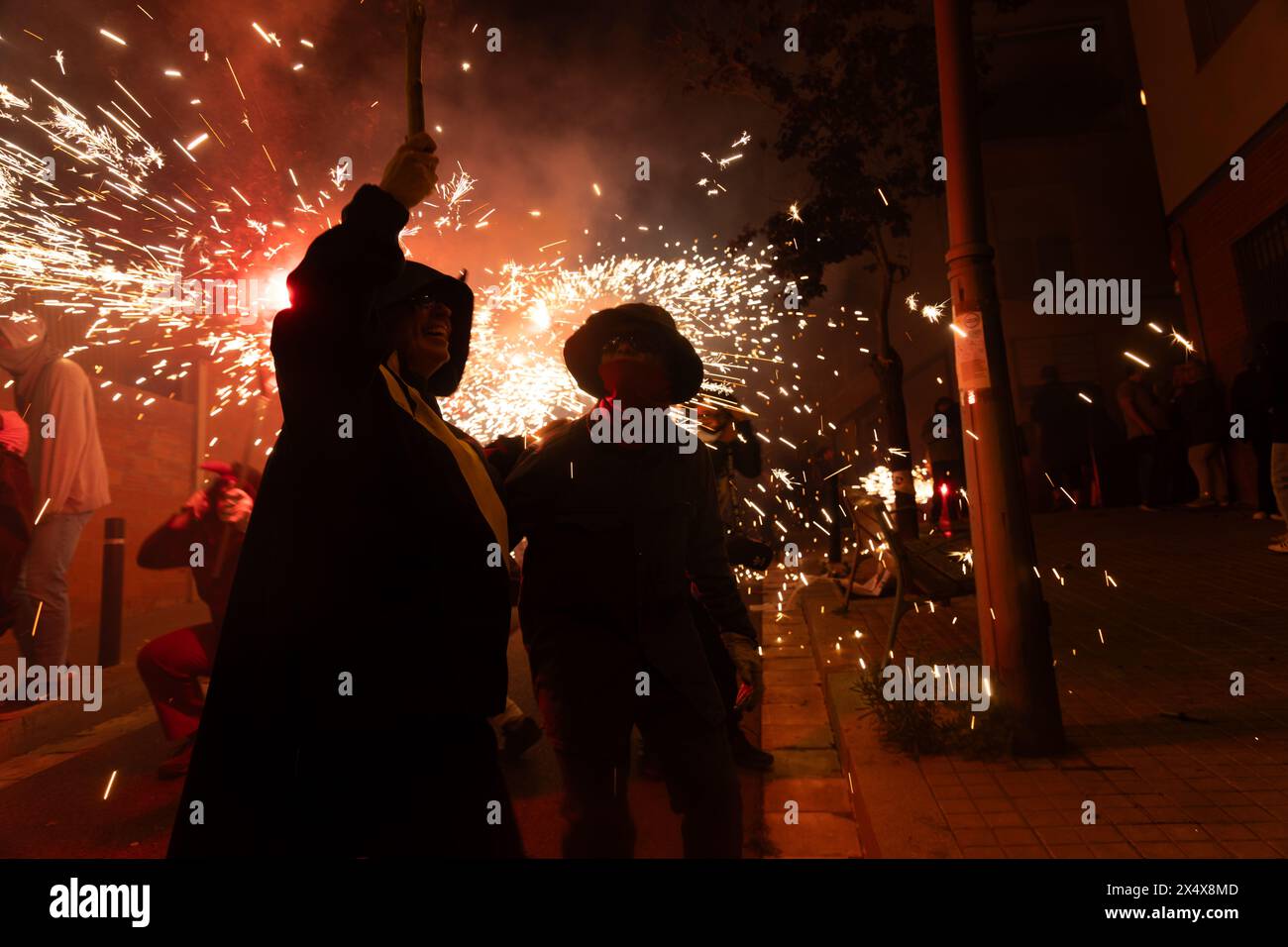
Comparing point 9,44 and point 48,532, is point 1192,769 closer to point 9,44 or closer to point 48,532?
point 48,532

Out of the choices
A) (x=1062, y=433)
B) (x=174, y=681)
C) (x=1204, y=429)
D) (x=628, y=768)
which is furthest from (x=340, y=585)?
(x=1062, y=433)

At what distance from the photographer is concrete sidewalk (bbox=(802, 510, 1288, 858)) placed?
290cm

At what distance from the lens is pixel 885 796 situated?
3344mm

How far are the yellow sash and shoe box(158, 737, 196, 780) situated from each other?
11.9 feet

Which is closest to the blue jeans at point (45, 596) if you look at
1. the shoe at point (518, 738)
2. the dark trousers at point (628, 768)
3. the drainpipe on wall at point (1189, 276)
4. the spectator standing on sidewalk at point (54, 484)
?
the spectator standing on sidewalk at point (54, 484)

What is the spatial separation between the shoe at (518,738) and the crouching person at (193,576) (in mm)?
1664

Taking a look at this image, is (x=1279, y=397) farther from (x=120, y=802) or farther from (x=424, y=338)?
(x=120, y=802)

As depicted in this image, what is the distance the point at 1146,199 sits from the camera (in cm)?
1850

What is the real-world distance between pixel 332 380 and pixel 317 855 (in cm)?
84

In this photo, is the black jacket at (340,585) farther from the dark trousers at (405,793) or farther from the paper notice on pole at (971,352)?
the paper notice on pole at (971,352)

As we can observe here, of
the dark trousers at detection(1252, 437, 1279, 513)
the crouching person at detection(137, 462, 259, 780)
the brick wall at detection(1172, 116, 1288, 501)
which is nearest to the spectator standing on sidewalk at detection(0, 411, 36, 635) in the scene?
the crouching person at detection(137, 462, 259, 780)

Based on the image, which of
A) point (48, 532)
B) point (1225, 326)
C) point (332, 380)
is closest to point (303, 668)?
point (332, 380)

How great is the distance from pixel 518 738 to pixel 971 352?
3.11 metres

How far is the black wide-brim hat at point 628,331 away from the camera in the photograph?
2812mm
